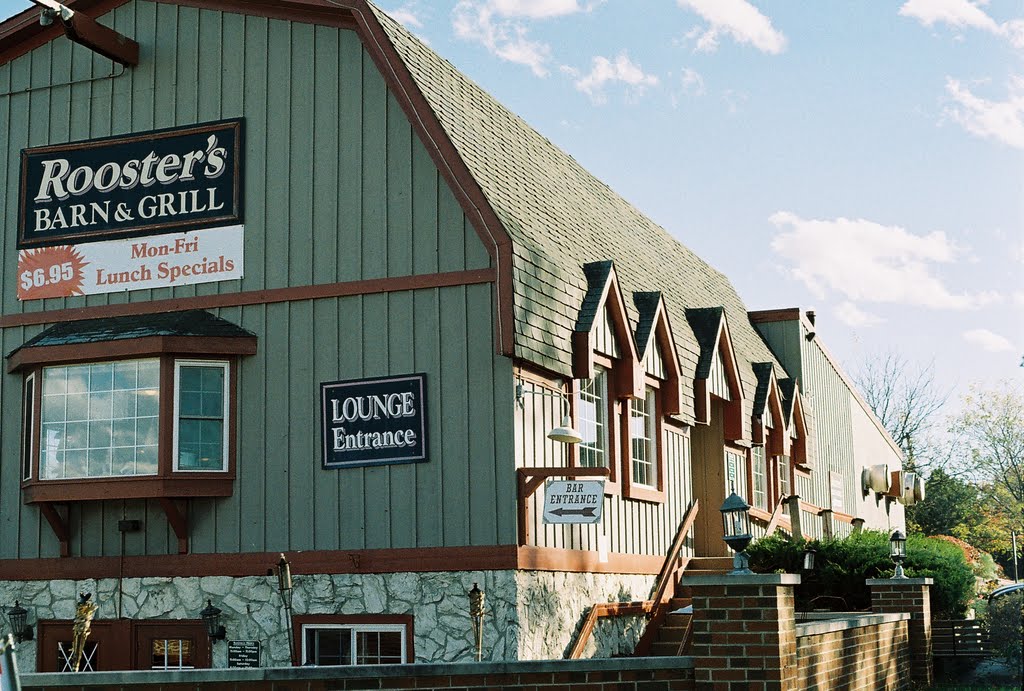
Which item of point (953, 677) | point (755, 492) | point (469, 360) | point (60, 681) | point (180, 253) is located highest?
point (180, 253)

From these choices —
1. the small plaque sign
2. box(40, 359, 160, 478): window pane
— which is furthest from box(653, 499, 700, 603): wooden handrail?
box(40, 359, 160, 478): window pane

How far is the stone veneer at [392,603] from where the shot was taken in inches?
502

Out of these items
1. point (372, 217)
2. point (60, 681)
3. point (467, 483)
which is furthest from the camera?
point (372, 217)

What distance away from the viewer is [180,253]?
14.7m

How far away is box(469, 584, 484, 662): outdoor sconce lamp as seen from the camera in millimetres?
12453

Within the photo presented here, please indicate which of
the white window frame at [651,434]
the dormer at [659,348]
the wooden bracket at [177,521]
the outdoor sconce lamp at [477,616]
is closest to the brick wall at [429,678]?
the outdoor sconce lamp at [477,616]

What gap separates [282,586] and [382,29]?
19.8 feet

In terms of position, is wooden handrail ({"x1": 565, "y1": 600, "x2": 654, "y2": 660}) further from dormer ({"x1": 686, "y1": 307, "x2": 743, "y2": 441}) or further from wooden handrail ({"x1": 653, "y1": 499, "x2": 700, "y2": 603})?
dormer ({"x1": 686, "y1": 307, "x2": 743, "y2": 441})

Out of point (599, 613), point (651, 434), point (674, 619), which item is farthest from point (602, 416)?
point (674, 619)

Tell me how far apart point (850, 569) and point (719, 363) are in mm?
3818

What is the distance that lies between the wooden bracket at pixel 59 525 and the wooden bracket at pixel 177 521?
1.34m

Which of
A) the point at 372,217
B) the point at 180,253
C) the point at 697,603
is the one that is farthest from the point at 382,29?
the point at 697,603

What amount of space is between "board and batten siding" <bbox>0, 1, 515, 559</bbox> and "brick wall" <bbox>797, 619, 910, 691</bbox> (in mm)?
3353

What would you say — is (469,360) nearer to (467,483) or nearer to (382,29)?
(467,483)
